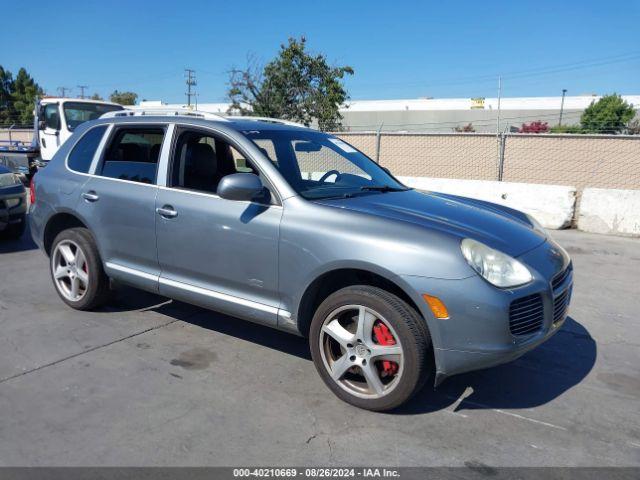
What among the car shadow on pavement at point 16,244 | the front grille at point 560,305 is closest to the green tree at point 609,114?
the car shadow on pavement at point 16,244

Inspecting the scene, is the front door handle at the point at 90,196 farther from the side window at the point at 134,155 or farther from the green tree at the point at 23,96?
the green tree at the point at 23,96

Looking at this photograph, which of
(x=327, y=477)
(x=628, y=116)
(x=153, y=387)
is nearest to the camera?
(x=327, y=477)

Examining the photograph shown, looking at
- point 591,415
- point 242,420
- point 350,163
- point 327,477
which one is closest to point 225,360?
point 242,420

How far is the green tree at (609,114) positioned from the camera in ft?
187

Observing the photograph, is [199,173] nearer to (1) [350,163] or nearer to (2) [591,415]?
(1) [350,163]

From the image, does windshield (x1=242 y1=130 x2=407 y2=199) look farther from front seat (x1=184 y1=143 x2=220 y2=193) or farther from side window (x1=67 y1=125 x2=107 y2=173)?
side window (x1=67 y1=125 x2=107 y2=173)

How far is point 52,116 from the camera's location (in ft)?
48.8

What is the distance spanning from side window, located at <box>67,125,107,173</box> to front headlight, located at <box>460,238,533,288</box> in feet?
11.5

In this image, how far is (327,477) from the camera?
2.81m

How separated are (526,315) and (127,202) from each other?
124 inches

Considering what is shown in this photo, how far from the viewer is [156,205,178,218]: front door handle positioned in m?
4.20

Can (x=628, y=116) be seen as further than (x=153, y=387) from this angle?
Yes

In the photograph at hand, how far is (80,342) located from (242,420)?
188 centimetres

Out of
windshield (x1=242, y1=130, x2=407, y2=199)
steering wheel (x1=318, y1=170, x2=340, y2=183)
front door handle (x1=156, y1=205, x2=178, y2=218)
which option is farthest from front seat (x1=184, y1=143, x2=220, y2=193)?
steering wheel (x1=318, y1=170, x2=340, y2=183)
